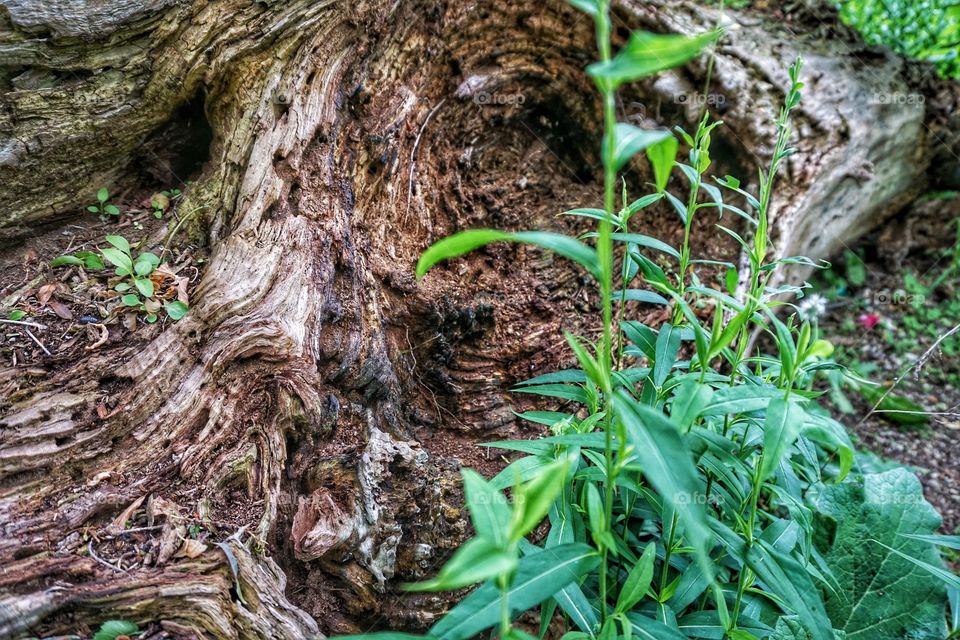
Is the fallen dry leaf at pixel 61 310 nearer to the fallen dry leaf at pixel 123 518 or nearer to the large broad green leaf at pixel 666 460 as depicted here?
the fallen dry leaf at pixel 123 518

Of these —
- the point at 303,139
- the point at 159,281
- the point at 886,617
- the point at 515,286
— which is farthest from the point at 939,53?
the point at 159,281

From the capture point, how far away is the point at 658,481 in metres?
1.08

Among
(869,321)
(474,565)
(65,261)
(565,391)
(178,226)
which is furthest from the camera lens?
(869,321)

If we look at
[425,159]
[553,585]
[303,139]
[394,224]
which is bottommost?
[553,585]

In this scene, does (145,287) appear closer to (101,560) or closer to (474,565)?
(101,560)

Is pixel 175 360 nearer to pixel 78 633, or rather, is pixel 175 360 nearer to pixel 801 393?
pixel 78 633

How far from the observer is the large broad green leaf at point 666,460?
3.39ft

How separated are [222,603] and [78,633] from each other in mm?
335

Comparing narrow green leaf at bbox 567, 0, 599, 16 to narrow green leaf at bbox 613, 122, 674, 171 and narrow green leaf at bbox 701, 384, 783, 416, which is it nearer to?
narrow green leaf at bbox 613, 122, 674, 171

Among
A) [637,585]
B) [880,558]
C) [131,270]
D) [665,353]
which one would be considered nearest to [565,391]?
[665,353]

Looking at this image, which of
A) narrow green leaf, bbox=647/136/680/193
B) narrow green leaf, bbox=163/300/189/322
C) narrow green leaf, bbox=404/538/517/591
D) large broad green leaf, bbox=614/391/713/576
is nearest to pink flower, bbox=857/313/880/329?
narrow green leaf, bbox=647/136/680/193

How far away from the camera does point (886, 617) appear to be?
2043 mm

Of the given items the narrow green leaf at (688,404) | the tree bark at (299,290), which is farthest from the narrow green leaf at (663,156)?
the tree bark at (299,290)

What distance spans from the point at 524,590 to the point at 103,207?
2302 mm
